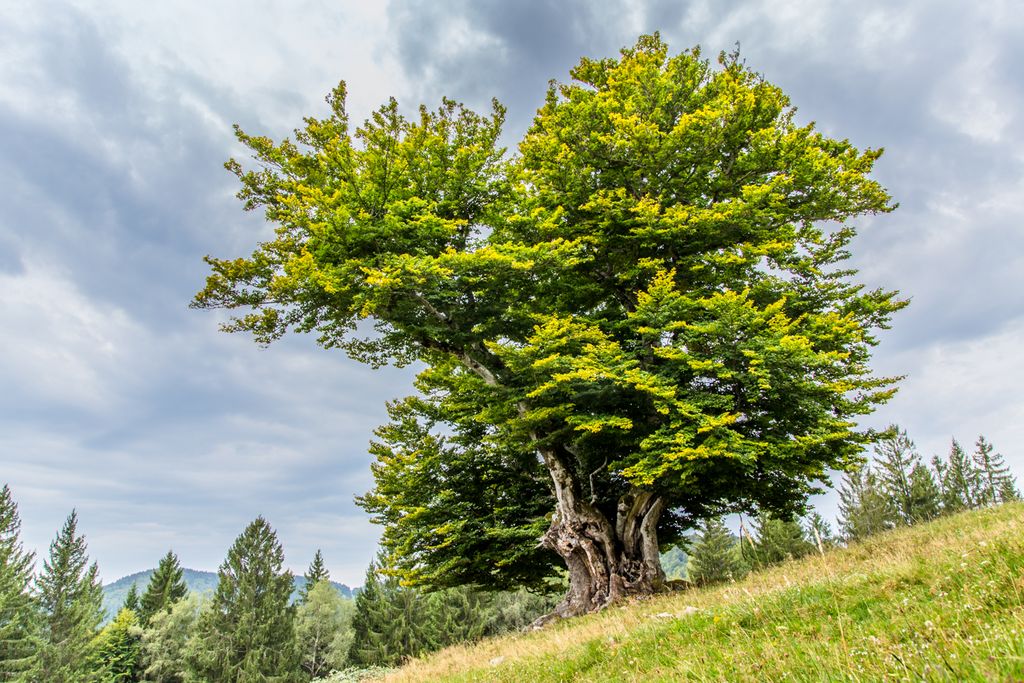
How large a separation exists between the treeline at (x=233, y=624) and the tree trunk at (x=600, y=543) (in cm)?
4433

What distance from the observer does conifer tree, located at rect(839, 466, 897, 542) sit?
5066 cm

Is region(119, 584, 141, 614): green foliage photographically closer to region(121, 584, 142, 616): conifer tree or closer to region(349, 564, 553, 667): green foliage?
region(121, 584, 142, 616): conifer tree

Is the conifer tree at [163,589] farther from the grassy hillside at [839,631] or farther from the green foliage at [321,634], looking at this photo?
the grassy hillside at [839,631]

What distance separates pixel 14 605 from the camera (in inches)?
1873

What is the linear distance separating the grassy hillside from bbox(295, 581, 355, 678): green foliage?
59.4 meters

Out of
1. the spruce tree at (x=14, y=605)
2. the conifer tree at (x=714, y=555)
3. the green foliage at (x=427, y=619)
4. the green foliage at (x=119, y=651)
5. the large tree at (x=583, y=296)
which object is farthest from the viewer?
the conifer tree at (x=714, y=555)

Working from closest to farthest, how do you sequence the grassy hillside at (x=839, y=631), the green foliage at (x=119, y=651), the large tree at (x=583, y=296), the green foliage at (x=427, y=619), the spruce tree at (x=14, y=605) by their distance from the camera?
1. the grassy hillside at (x=839, y=631)
2. the large tree at (x=583, y=296)
3. the spruce tree at (x=14, y=605)
4. the green foliage at (x=119, y=651)
5. the green foliage at (x=427, y=619)

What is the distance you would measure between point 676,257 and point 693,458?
23.7 feet

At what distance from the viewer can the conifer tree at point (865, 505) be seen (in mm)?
50656

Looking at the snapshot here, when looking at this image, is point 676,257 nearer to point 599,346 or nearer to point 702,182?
point 702,182

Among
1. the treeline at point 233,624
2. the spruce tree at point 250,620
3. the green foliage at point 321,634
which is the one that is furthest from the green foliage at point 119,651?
the green foliage at point 321,634

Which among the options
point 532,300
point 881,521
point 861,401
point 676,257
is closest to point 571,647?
point 861,401

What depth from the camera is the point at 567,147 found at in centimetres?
1503

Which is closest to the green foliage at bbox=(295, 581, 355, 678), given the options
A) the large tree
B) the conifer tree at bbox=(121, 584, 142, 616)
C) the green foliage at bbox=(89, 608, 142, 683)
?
the green foliage at bbox=(89, 608, 142, 683)
